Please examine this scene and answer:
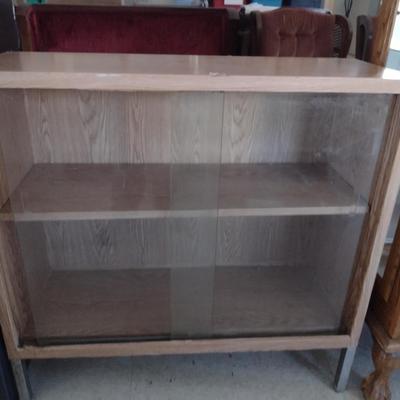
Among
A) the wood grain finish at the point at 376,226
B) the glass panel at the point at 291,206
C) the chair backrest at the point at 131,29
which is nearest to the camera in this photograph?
the wood grain finish at the point at 376,226

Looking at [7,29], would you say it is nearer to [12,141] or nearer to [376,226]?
[12,141]

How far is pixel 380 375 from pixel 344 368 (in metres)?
0.09

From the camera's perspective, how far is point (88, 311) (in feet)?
3.67

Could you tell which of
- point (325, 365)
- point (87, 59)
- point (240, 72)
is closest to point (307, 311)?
point (325, 365)

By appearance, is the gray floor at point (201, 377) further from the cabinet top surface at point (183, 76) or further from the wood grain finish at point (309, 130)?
the cabinet top surface at point (183, 76)

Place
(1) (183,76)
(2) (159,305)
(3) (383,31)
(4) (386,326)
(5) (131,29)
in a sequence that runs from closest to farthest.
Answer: (1) (183,76) → (3) (383,31) → (4) (386,326) → (2) (159,305) → (5) (131,29)

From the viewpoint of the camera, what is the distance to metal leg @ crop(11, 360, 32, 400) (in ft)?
3.33

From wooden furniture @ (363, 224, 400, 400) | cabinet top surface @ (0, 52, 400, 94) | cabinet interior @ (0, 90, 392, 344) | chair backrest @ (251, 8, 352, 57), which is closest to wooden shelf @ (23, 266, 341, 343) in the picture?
cabinet interior @ (0, 90, 392, 344)

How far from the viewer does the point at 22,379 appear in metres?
1.03

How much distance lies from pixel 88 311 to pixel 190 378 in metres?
0.34

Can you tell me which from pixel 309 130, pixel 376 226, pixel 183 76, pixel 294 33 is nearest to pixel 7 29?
pixel 183 76

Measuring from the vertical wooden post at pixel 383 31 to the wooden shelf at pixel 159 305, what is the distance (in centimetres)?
64

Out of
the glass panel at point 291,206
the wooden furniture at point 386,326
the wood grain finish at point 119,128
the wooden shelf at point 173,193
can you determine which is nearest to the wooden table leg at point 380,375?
the wooden furniture at point 386,326

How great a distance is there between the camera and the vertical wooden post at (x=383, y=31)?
0.88m
